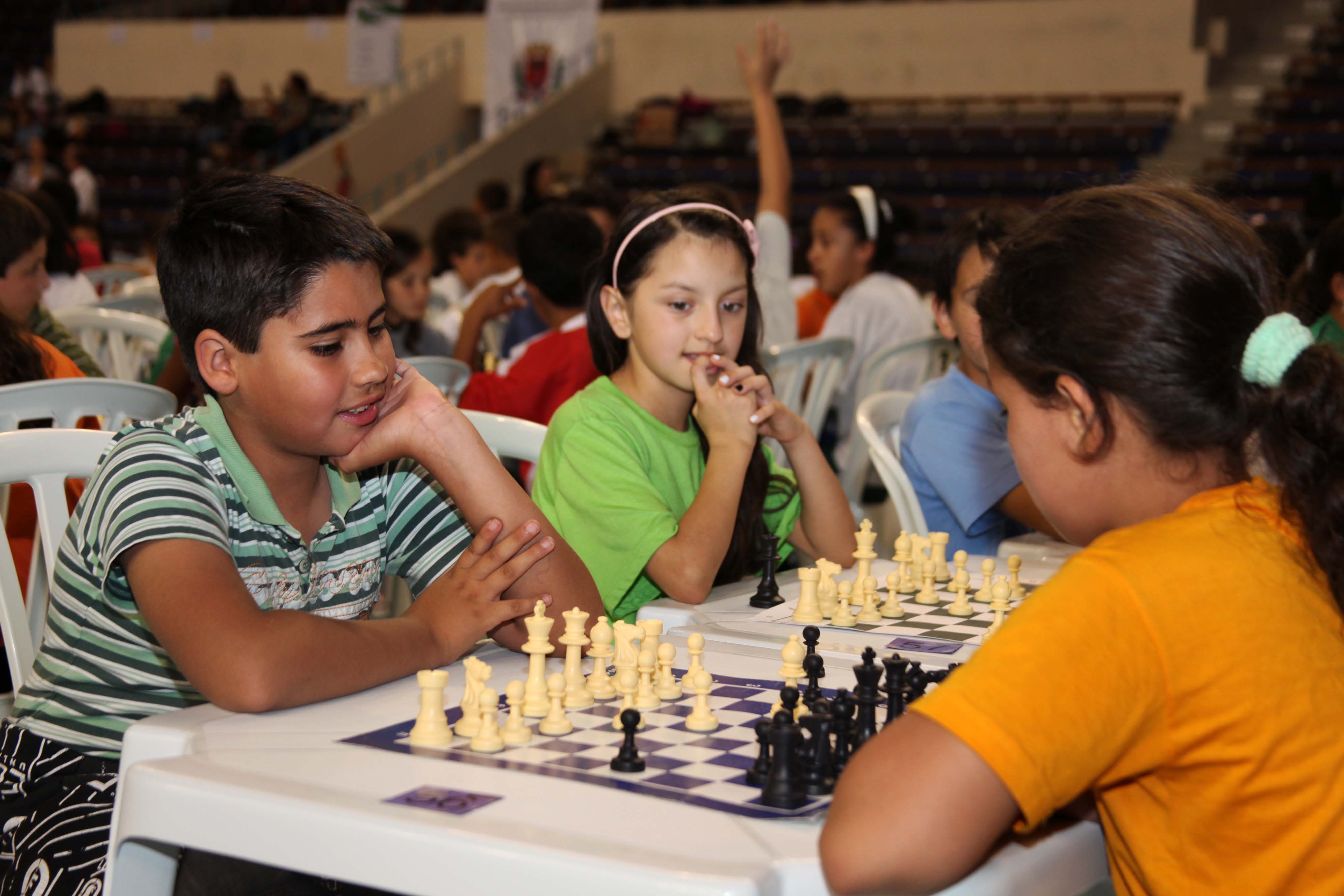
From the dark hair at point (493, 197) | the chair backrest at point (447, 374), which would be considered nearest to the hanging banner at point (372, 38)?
the dark hair at point (493, 197)

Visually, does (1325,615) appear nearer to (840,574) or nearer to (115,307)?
(840,574)

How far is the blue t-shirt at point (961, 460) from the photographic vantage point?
2480 millimetres

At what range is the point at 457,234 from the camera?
7.29 m

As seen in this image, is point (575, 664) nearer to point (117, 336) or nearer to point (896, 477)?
point (896, 477)

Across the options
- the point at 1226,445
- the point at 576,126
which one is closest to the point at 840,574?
the point at 1226,445

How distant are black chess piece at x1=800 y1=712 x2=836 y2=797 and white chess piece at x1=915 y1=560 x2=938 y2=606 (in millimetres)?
744

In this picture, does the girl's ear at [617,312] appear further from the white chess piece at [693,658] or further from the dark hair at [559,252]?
the dark hair at [559,252]

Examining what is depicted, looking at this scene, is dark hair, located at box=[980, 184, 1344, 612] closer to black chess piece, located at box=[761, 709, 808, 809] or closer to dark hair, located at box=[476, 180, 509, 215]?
black chess piece, located at box=[761, 709, 808, 809]

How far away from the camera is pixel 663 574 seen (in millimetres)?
1903

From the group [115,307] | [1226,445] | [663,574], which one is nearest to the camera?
[1226,445]

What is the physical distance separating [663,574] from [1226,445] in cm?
96

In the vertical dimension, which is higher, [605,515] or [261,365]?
[261,365]

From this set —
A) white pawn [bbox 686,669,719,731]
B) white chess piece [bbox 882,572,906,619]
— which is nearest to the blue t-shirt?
Answer: white chess piece [bbox 882,572,906,619]

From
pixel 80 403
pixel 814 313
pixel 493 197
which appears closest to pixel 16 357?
pixel 80 403
